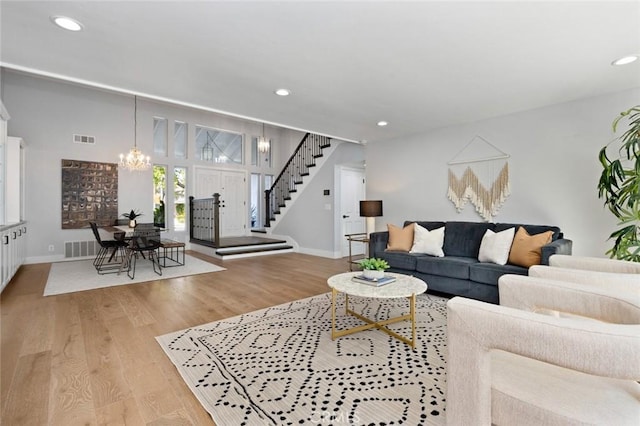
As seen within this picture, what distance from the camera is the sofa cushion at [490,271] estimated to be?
334 centimetres

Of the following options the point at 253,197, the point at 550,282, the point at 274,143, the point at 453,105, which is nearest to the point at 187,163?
the point at 253,197

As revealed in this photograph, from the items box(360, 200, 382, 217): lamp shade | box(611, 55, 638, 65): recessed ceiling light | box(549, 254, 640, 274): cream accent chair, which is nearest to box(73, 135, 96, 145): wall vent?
box(360, 200, 382, 217): lamp shade

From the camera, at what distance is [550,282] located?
167 centimetres

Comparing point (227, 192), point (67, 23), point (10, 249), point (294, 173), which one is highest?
point (67, 23)

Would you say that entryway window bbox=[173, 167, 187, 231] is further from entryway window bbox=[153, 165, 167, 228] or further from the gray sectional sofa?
the gray sectional sofa

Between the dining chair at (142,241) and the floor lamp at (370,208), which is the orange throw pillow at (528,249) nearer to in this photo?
the floor lamp at (370,208)

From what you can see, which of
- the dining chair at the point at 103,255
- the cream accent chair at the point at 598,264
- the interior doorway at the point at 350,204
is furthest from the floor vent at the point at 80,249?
the cream accent chair at the point at 598,264

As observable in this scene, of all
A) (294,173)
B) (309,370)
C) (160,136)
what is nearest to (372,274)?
(309,370)

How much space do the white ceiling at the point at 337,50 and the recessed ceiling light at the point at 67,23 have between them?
0.15ft

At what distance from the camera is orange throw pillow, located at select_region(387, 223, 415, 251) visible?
453cm

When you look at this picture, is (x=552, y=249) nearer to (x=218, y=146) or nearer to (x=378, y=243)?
(x=378, y=243)

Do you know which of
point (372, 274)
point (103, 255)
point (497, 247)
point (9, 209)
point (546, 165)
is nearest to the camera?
point (372, 274)

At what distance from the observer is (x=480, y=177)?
4664 mm

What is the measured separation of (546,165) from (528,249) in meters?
1.39
